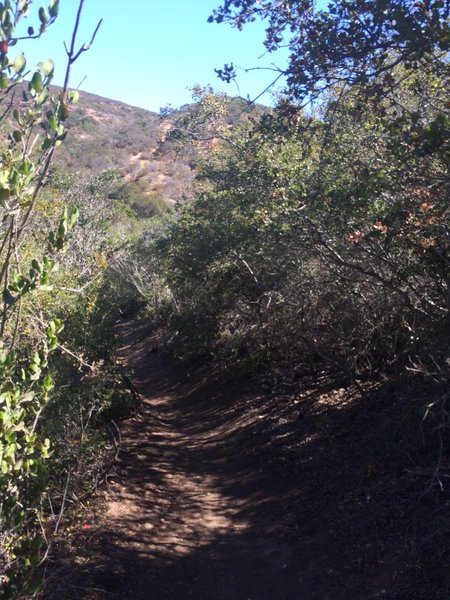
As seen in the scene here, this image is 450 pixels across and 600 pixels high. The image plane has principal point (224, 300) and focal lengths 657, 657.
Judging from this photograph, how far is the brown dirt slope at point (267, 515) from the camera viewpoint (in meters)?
6.41

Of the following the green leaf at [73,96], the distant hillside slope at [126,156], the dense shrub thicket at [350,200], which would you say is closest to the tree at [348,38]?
the dense shrub thicket at [350,200]

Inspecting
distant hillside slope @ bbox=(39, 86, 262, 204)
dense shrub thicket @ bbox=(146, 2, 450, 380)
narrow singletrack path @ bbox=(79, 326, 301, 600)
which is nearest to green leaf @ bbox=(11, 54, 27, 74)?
dense shrub thicket @ bbox=(146, 2, 450, 380)

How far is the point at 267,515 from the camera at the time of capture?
845cm

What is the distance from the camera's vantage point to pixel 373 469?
26.3 ft

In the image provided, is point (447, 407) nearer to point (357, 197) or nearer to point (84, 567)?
point (357, 197)

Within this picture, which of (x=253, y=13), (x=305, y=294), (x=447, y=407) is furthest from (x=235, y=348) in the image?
(x=253, y=13)

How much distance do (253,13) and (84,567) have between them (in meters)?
6.14

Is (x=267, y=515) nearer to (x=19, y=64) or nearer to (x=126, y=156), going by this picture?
(x=19, y=64)

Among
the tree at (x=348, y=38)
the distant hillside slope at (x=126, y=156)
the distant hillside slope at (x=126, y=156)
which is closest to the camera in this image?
the tree at (x=348, y=38)

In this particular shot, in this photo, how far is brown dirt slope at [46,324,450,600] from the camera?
6410 millimetres

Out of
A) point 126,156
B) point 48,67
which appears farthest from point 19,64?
point 126,156

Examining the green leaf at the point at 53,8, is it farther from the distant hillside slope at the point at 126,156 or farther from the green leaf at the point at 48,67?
the distant hillside slope at the point at 126,156

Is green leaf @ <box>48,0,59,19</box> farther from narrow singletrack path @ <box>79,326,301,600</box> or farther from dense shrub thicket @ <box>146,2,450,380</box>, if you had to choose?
narrow singletrack path @ <box>79,326,301,600</box>

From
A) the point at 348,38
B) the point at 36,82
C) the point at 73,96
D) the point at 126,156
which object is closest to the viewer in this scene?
the point at 36,82
